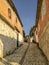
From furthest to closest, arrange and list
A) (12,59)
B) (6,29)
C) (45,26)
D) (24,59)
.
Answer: (6,29) < (45,26) < (12,59) < (24,59)

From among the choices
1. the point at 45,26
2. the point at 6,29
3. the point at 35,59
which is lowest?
the point at 35,59

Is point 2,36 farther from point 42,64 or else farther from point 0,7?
point 42,64

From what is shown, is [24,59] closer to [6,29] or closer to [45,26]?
[45,26]

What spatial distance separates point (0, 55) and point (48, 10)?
519 centimetres

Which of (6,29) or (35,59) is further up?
(6,29)

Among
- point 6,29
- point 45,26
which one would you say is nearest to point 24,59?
point 45,26

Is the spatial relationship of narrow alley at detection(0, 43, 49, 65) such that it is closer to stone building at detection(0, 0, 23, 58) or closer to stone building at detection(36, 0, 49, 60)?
stone building at detection(36, 0, 49, 60)

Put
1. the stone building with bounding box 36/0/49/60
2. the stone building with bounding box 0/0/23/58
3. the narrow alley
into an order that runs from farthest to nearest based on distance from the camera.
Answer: the stone building with bounding box 0/0/23/58
the stone building with bounding box 36/0/49/60
the narrow alley

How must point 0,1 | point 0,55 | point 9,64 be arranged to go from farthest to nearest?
point 0,1, point 0,55, point 9,64

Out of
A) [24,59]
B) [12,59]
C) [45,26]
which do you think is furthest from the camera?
[45,26]

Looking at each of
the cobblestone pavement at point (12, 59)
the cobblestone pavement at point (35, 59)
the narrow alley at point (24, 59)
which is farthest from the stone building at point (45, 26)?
the cobblestone pavement at point (12, 59)

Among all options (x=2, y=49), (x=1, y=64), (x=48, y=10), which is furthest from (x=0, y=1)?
(x=1, y=64)

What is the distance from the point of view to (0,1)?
15234 millimetres

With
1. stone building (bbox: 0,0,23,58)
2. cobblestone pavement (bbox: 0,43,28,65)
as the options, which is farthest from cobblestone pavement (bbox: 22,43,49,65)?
stone building (bbox: 0,0,23,58)
